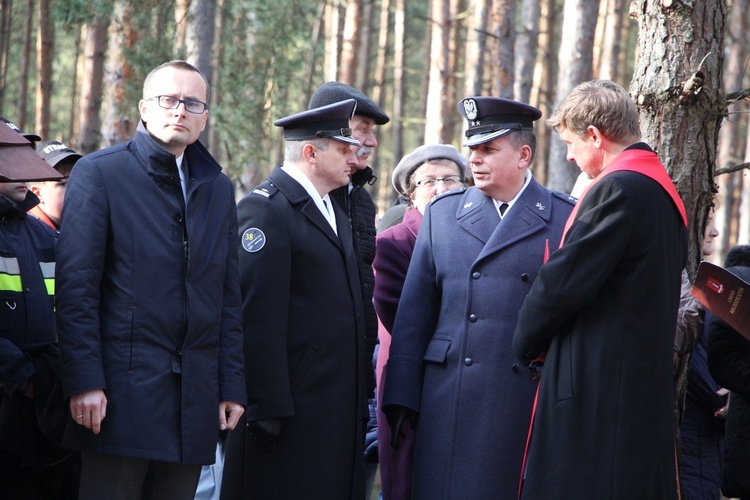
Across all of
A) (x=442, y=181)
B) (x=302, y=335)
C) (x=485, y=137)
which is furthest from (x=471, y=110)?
(x=302, y=335)

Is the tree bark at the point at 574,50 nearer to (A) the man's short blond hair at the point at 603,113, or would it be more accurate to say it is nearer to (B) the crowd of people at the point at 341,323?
(B) the crowd of people at the point at 341,323

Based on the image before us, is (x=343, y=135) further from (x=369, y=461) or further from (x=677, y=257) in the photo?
(x=369, y=461)

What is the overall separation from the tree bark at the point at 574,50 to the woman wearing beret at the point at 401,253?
250 inches

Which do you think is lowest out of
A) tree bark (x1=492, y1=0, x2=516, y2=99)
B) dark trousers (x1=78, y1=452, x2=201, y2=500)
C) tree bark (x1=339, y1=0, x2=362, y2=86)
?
dark trousers (x1=78, y1=452, x2=201, y2=500)

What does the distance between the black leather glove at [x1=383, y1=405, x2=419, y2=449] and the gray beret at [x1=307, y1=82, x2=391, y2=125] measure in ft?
4.87

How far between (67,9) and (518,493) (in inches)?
420

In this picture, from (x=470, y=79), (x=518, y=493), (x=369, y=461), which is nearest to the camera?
(x=518, y=493)

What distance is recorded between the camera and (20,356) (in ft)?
11.8

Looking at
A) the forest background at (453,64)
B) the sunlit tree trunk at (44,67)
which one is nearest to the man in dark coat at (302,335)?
the forest background at (453,64)

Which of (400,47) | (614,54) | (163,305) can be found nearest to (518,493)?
(163,305)

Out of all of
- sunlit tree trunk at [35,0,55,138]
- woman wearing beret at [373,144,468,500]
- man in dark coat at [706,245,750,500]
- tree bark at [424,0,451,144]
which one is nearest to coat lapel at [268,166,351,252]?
woman wearing beret at [373,144,468,500]

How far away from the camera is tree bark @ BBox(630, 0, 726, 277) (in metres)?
4.50

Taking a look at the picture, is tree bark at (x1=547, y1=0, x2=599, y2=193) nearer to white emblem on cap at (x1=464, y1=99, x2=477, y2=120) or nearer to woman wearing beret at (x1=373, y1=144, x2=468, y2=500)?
woman wearing beret at (x1=373, y1=144, x2=468, y2=500)

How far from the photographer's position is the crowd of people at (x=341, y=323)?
336 cm
